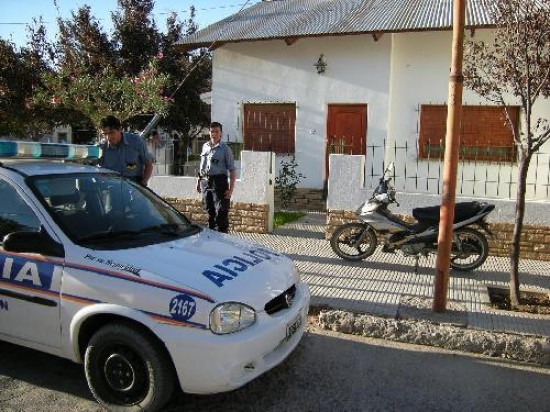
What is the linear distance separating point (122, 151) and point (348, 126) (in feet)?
20.2

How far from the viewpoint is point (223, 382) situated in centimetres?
285

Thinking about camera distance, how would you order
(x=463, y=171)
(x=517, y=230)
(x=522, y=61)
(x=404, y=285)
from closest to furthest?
(x=522, y=61) → (x=517, y=230) → (x=404, y=285) → (x=463, y=171)

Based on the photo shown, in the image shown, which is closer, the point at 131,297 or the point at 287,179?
the point at 131,297

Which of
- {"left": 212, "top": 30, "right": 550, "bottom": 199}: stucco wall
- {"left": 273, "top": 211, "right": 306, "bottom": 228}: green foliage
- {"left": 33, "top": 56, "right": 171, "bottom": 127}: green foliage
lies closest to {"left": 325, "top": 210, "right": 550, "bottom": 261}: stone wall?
{"left": 212, "top": 30, "right": 550, "bottom": 199}: stucco wall

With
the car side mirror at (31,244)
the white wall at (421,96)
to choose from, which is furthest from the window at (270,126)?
the car side mirror at (31,244)

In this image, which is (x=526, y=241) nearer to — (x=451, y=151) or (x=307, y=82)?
(x=451, y=151)

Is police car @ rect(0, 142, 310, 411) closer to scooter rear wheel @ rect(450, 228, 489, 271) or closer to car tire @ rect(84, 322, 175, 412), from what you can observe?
car tire @ rect(84, 322, 175, 412)

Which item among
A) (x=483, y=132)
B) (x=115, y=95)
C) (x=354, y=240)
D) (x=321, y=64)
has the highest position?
(x=321, y=64)

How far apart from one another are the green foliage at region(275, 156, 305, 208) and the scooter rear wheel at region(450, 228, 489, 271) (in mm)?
4754

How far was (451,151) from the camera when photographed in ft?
14.6

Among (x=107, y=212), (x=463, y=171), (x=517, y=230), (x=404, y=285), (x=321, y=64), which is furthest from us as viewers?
(x=321, y=64)

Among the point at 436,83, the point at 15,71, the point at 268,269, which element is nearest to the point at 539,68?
the point at 268,269

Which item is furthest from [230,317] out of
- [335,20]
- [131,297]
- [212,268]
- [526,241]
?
[335,20]

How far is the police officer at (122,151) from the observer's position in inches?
225
